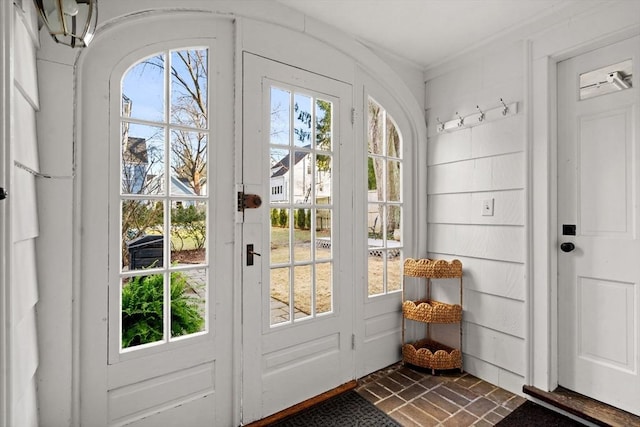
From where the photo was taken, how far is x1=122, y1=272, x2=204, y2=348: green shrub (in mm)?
1677

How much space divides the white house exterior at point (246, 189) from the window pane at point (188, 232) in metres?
0.07

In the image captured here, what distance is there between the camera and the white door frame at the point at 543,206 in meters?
2.12

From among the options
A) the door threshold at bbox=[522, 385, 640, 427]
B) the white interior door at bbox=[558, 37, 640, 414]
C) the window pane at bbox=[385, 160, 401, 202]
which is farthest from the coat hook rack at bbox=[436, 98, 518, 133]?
the door threshold at bbox=[522, 385, 640, 427]

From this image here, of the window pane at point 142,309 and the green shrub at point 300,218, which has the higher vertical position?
the green shrub at point 300,218

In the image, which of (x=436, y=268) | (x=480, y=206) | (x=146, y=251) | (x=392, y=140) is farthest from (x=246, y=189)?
(x=480, y=206)

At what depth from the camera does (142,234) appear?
66.7 inches

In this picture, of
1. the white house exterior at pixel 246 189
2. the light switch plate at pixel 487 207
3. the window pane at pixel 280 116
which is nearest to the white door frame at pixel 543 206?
the white house exterior at pixel 246 189

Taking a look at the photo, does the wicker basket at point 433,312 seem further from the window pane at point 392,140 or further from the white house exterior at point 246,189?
the window pane at point 392,140

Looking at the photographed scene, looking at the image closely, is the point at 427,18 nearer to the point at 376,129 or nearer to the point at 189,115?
the point at 376,129

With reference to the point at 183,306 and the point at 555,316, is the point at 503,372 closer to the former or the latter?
the point at 555,316

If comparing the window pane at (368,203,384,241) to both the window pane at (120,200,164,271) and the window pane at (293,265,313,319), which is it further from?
the window pane at (120,200,164,271)

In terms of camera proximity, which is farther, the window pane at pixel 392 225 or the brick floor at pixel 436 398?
the window pane at pixel 392 225

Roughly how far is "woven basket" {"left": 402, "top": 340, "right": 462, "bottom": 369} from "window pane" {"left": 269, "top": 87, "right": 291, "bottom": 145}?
1.80 m

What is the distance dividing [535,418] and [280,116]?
2331mm
